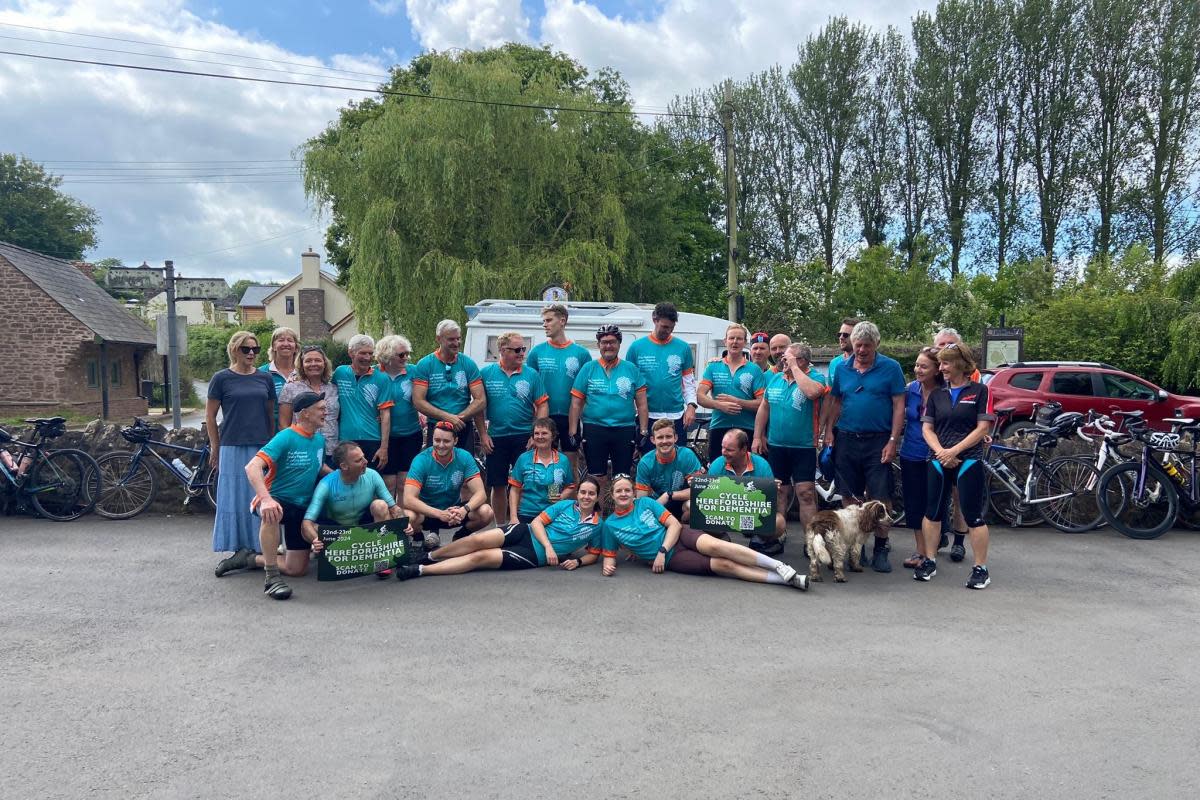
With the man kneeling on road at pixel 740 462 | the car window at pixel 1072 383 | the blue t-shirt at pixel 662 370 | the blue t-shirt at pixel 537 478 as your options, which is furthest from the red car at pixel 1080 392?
the blue t-shirt at pixel 537 478

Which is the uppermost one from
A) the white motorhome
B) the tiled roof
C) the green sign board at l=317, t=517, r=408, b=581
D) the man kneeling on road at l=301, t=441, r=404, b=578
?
the tiled roof

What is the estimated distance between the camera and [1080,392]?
49.1 ft

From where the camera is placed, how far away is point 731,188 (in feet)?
78.0

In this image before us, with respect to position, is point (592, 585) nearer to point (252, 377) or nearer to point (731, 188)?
point (252, 377)

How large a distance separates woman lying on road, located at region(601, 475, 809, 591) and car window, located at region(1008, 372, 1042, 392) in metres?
10.7

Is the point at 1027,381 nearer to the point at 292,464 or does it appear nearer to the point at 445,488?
the point at 445,488

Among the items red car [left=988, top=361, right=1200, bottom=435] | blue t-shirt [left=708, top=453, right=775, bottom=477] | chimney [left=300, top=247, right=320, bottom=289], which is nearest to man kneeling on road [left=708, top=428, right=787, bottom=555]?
blue t-shirt [left=708, top=453, right=775, bottom=477]

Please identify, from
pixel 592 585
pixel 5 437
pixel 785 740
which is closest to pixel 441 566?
pixel 592 585

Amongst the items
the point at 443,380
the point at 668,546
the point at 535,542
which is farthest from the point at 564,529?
the point at 443,380

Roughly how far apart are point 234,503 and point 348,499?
1018 mm

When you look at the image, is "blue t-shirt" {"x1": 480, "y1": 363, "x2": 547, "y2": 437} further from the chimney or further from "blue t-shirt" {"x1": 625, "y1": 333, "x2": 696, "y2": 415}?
the chimney

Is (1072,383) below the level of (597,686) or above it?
above

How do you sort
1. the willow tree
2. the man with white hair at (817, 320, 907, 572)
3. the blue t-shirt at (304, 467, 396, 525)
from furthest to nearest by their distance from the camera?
the willow tree, the man with white hair at (817, 320, 907, 572), the blue t-shirt at (304, 467, 396, 525)

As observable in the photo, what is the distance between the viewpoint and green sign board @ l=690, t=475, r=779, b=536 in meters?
6.71
